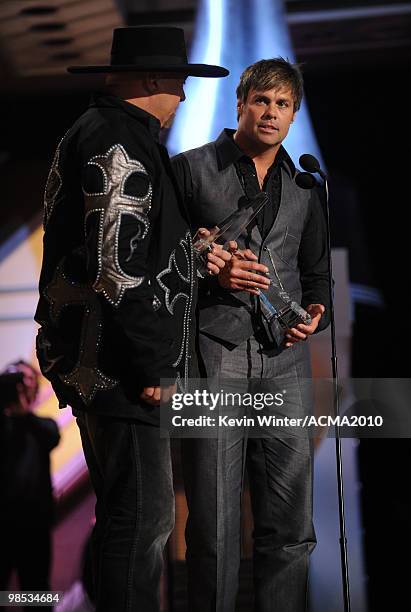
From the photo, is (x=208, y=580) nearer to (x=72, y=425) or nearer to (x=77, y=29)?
(x=72, y=425)

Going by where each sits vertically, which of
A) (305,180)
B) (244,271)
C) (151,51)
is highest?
(151,51)

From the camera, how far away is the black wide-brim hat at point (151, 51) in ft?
6.29

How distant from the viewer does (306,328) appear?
87.6 inches

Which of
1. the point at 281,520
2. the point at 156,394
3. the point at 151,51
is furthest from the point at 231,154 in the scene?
the point at 281,520

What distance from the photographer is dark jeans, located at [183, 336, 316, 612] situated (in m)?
2.14

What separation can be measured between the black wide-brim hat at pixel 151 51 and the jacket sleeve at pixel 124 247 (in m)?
0.26

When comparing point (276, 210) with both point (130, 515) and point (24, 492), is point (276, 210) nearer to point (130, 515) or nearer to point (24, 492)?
point (130, 515)

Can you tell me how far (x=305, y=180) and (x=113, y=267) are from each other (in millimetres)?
802

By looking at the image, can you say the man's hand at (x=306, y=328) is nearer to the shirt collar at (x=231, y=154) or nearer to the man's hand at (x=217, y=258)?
the man's hand at (x=217, y=258)

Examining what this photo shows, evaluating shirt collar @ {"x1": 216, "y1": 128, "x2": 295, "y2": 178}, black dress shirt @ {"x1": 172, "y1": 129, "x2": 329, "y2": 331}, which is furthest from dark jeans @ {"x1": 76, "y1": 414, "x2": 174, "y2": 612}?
shirt collar @ {"x1": 216, "y1": 128, "x2": 295, "y2": 178}

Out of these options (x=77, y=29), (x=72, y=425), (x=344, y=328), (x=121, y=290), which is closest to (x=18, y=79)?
(x=77, y=29)

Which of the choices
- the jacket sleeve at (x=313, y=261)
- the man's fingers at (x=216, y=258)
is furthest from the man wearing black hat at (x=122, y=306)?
the jacket sleeve at (x=313, y=261)

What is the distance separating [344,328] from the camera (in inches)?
119

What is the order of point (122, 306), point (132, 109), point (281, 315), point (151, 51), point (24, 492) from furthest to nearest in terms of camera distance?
point (24, 492) < point (281, 315) < point (151, 51) < point (132, 109) < point (122, 306)
